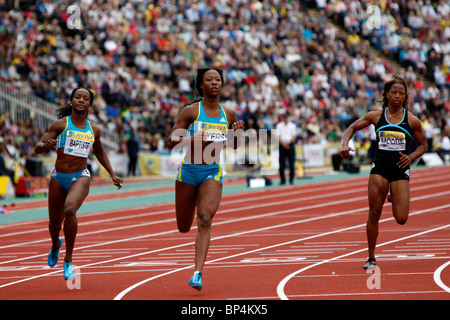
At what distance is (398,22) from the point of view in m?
40.0

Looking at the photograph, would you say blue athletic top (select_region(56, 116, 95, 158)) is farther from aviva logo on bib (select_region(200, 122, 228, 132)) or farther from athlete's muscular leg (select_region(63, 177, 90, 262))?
aviva logo on bib (select_region(200, 122, 228, 132))

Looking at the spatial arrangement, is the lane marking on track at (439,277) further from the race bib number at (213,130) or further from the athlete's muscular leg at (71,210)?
the athlete's muscular leg at (71,210)

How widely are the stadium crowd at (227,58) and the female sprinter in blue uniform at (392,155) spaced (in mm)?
16316

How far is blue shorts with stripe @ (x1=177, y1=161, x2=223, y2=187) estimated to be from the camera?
8352mm

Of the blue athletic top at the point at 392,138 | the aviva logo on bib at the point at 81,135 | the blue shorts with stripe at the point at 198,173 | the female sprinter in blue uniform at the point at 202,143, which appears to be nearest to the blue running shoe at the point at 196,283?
the female sprinter in blue uniform at the point at 202,143

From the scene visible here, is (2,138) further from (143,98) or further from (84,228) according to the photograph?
(84,228)

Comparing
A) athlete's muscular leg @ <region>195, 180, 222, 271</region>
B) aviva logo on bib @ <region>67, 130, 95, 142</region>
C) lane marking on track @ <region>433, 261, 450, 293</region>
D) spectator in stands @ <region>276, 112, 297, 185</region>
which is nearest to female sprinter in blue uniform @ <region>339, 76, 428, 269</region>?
lane marking on track @ <region>433, 261, 450, 293</region>

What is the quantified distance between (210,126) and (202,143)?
0.18 m

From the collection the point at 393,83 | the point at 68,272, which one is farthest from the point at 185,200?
the point at 393,83

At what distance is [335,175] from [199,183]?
19.6 metres

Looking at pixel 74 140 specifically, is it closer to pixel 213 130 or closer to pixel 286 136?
pixel 213 130

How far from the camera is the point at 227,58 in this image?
31.2 meters
